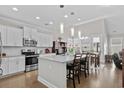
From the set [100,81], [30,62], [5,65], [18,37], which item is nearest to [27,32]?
[18,37]

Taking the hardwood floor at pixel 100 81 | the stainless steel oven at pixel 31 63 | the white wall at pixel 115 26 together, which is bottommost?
the hardwood floor at pixel 100 81

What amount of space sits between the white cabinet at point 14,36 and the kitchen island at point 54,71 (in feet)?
6.94

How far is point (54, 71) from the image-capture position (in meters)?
3.47

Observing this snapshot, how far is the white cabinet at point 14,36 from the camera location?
5.36 meters

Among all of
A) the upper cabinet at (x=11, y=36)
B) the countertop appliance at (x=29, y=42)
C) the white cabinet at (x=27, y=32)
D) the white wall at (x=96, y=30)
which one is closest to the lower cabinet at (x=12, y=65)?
the upper cabinet at (x=11, y=36)

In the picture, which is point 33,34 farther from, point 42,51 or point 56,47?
point 56,47

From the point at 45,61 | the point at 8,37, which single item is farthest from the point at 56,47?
the point at 45,61

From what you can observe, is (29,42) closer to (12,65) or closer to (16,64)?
(16,64)

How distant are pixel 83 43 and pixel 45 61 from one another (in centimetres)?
619

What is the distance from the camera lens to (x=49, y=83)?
12.3 ft

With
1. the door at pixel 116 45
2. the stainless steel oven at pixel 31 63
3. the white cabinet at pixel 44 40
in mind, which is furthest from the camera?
the door at pixel 116 45

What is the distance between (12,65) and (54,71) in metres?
2.50

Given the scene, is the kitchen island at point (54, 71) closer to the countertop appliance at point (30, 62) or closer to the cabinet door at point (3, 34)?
the countertop appliance at point (30, 62)

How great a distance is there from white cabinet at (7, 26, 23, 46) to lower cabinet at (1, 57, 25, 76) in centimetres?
81
